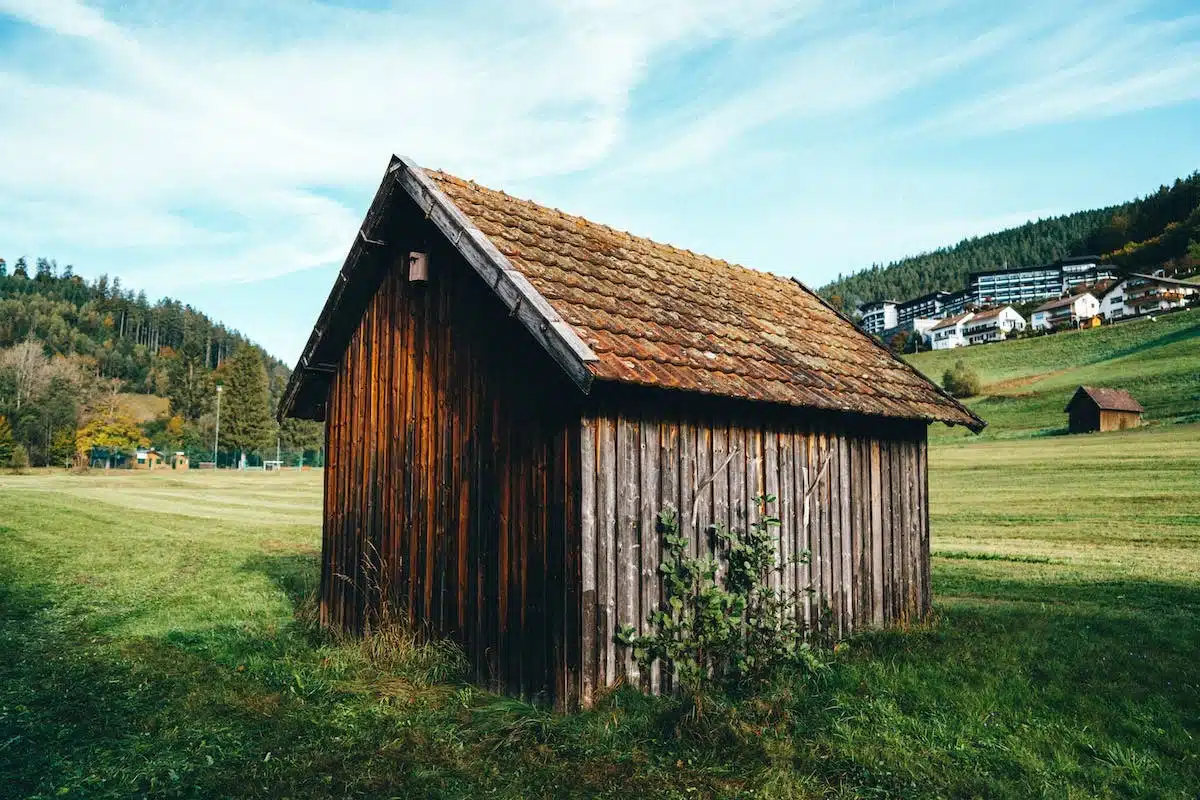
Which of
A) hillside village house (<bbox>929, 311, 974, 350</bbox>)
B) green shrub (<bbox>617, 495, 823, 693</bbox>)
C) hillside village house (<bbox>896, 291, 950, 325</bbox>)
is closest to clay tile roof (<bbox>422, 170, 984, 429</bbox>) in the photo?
green shrub (<bbox>617, 495, 823, 693</bbox>)

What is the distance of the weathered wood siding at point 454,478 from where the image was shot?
729cm

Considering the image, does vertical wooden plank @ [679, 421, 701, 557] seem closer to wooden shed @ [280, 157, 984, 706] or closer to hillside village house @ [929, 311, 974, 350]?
wooden shed @ [280, 157, 984, 706]

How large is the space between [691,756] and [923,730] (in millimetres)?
1922

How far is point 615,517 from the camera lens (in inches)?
285

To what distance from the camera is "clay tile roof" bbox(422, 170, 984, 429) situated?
7.59 metres

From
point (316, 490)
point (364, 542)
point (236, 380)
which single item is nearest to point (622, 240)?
point (364, 542)

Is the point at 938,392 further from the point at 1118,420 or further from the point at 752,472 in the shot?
the point at 1118,420

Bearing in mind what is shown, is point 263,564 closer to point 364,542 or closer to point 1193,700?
point 364,542

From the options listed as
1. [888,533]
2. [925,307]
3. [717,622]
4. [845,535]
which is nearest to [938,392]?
[888,533]

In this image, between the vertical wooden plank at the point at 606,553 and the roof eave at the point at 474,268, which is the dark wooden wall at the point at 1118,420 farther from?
the roof eave at the point at 474,268

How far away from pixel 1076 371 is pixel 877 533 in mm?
80186

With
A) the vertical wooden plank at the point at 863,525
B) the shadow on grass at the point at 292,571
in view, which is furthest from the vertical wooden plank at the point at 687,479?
the shadow on grass at the point at 292,571

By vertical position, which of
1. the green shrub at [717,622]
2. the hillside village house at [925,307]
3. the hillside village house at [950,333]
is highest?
the hillside village house at [925,307]

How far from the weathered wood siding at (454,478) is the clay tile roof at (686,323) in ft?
1.95
